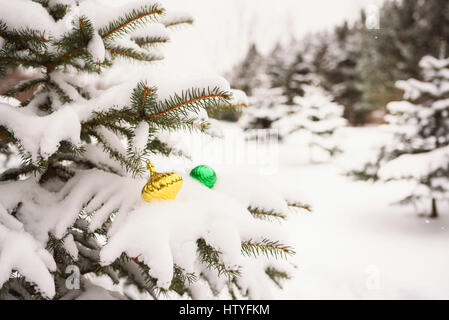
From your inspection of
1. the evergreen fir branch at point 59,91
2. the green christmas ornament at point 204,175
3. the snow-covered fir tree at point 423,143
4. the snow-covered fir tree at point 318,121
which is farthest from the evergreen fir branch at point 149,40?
the snow-covered fir tree at point 318,121

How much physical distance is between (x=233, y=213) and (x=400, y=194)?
624cm

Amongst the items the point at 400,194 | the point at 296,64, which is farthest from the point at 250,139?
the point at 400,194

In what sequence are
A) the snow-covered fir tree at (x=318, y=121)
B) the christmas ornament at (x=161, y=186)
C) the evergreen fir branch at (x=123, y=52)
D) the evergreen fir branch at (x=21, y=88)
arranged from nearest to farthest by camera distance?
the christmas ornament at (x=161, y=186)
the evergreen fir branch at (x=123, y=52)
the evergreen fir branch at (x=21, y=88)
the snow-covered fir tree at (x=318, y=121)

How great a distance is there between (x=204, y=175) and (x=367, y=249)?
3.47 metres

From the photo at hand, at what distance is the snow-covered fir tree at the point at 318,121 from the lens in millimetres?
10672

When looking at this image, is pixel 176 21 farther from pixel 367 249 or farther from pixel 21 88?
pixel 367 249

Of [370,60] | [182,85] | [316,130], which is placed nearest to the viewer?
[182,85]

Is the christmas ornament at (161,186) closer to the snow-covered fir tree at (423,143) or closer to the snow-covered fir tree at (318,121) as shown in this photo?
the snow-covered fir tree at (423,143)

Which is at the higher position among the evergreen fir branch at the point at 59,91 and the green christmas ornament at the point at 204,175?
the evergreen fir branch at the point at 59,91

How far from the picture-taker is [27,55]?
1071 mm

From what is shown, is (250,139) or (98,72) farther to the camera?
(250,139)

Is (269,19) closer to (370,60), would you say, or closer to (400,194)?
(370,60)

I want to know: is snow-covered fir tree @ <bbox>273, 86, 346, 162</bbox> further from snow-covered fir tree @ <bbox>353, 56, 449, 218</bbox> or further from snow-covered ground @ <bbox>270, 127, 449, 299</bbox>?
snow-covered fir tree @ <bbox>353, 56, 449, 218</bbox>
